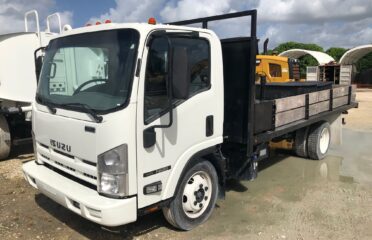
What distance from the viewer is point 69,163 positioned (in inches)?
150

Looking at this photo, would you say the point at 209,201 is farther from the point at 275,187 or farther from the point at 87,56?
the point at 87,56

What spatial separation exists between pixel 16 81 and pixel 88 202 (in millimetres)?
5031

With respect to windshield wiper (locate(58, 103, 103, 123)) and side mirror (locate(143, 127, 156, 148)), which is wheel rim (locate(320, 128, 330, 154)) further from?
windshield wiper (locate(58, 103, 103, 123))

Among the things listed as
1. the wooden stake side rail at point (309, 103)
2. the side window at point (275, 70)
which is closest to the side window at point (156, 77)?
the wooden stake side rail at point (309, 103)

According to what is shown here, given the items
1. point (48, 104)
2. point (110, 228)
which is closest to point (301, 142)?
point (110, 228)

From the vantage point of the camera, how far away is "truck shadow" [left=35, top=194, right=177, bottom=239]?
4.30 m

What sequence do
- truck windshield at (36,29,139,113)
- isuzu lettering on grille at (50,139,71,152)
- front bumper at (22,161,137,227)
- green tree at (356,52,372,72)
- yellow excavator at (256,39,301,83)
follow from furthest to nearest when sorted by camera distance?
green tree at (356,52,372,72)
yellow excavator at (256,39,301,83)
isuzu lettering on grille at (50,139,71,152)
truck windshield at (36,29,139,113)
front bumper at (22,161,137,227)

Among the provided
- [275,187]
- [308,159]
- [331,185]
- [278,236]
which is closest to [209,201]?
[278,236]

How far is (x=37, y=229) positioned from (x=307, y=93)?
477 cm

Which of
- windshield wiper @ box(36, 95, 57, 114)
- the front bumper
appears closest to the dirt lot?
the front bumper

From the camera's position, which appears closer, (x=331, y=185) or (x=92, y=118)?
(x=92, y=118)

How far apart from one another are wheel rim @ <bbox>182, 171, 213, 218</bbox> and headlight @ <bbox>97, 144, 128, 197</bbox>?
103 cm

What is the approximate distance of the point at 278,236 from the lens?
432 cm

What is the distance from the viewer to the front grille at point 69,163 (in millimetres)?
3568
